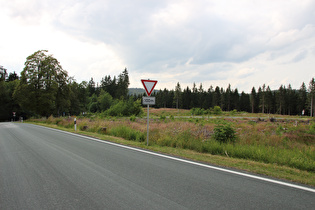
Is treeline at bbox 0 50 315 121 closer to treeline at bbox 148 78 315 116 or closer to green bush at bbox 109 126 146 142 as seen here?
treeline at bbox 148 78 315 116

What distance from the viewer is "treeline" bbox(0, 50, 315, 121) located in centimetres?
3575

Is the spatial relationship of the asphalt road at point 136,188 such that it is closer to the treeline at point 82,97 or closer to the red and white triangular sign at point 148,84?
the red and white triangular sign at point 148,84

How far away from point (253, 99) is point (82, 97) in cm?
8340

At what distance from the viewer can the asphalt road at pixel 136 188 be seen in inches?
121

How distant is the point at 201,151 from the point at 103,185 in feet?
16.1

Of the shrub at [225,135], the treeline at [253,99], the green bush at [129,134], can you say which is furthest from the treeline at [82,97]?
the shrub at [225,135]

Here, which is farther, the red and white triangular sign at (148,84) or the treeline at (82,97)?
the treeline at (82,97)

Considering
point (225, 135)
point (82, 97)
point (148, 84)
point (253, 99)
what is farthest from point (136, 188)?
point (253, 99)

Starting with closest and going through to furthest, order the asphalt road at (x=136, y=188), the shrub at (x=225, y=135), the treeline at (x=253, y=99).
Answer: the asphalt road at (x=136, y=188)
the shrub at (x=225, y=135)
the treeline at (x=253, y=99)

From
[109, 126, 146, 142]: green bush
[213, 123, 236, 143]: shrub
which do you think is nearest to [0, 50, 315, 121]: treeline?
[109, 126, 146, 142]: green bush

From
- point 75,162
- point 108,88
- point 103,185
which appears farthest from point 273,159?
point 108,88

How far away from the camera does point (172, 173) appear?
15.3 feet

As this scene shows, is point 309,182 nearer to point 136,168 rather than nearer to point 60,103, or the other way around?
point 136,168

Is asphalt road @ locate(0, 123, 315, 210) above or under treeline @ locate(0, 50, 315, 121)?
under
